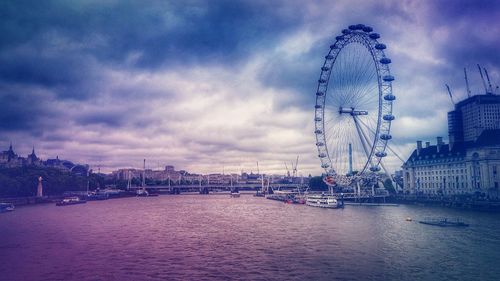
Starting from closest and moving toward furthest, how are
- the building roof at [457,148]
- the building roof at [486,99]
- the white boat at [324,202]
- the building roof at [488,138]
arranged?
the white boat at [324,202], the building roof at [488,138], the building roof at [457,148], the building roof at [486,99]

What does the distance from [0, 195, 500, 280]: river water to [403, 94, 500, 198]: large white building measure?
41.5 m

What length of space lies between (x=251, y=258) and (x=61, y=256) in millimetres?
15143

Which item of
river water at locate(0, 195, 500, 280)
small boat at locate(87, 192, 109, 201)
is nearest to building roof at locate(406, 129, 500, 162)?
river water at locate(0, 195, 500, 280)

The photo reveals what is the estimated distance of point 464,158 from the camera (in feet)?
317

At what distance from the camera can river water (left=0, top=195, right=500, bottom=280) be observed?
88.6ft

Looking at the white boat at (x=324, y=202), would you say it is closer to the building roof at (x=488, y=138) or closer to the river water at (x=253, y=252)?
the river water at (x=253, y=252)

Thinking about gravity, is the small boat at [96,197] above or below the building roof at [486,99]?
below

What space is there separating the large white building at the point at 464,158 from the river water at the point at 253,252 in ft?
136

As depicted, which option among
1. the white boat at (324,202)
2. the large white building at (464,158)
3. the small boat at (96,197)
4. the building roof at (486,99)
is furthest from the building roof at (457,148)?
the small boat at (96,197)

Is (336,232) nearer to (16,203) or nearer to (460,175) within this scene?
(460,175)

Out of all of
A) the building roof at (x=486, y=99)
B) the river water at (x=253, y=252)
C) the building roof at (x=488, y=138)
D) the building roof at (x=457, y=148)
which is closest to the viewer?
the river water at (x=253, y=252)

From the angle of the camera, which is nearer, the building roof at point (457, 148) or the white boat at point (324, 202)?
the white boat at point (324, 202)

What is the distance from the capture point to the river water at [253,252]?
2702 centimetres

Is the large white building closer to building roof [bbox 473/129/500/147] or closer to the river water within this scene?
building roof [bbox 473/129/500/147]
